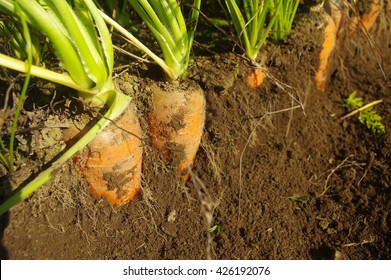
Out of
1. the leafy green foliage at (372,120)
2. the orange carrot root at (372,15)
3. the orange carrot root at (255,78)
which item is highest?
the orange carrot root at (255,78)

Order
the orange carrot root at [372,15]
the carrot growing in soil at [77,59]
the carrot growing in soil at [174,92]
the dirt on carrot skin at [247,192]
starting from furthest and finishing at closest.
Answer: the orange carrot root at [372,15]
the dirt on carrot skin at [247,192]
the carrot growing in soil at [174,92]
the carrot growing in soil at [77,59]

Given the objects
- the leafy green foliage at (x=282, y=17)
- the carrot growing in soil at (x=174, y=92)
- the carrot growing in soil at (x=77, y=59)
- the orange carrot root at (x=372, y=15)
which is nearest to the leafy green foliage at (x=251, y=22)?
the leafy green foliage at (x=282, y=17)

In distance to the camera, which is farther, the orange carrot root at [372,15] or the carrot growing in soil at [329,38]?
the orange carrot root at [372,15]

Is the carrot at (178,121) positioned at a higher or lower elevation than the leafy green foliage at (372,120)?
higher

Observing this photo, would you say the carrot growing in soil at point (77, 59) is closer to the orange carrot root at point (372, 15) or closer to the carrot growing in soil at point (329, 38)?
the carrot growing in soil at point (329, 38)

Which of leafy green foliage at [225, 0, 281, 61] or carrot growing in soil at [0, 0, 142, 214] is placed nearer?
carrot growing in soil at [0, 0, 142, 214]

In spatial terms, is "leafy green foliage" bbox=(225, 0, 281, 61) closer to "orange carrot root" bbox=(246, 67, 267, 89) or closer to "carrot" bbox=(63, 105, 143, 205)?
"orange carrot root" bbox=(246, 67, 267, 89)

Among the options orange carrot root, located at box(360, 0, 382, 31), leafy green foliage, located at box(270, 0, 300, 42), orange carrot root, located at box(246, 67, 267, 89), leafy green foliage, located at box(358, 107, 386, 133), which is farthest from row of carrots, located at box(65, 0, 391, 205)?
orange carrot root, located at box(360, 0, 382, 31)

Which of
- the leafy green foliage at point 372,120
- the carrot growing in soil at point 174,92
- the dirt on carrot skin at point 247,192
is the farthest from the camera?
the leafy green foliage at point 372,120
